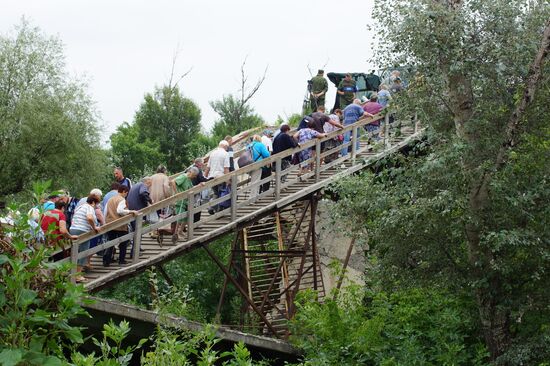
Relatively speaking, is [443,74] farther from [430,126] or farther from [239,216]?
[239,216]

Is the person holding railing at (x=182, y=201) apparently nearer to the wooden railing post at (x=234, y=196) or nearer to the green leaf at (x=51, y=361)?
the wooden railing post at (x=234, y=196)

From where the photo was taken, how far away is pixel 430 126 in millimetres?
18125

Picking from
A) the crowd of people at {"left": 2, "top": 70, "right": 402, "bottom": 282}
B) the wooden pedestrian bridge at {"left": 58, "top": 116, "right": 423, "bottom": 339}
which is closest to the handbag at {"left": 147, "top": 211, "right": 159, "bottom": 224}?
the wooden pedestrian bridge at {"left": 58, "top": 116, "right": 423, "bottom": 339}

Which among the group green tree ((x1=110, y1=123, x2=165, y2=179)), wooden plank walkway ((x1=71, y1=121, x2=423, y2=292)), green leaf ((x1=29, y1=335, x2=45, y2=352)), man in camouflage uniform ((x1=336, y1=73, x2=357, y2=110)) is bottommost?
green tree ((x1=110, y1=123, x2=165, y2=179))

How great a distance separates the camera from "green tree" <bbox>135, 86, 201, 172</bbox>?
196 ft

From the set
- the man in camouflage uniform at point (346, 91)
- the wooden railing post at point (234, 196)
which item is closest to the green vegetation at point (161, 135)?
the man in camouflage uniform at point (346, 91)

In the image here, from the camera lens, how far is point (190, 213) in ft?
63.3

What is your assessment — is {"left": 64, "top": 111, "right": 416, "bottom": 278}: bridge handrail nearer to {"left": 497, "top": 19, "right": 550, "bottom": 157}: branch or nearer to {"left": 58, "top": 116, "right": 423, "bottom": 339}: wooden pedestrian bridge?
{"left": 58, "top": 116, "right": 423, "bottom": 339}: wooden pedestrian bridge

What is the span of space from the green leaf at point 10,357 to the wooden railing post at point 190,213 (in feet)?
37.7

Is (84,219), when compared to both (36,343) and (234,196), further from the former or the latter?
(36,343)

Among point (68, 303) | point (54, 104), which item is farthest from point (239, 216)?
point (54, 104)

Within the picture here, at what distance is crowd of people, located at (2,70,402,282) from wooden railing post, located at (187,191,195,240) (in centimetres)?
17

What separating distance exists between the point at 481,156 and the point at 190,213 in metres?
5.06

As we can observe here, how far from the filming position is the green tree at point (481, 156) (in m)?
16.9
